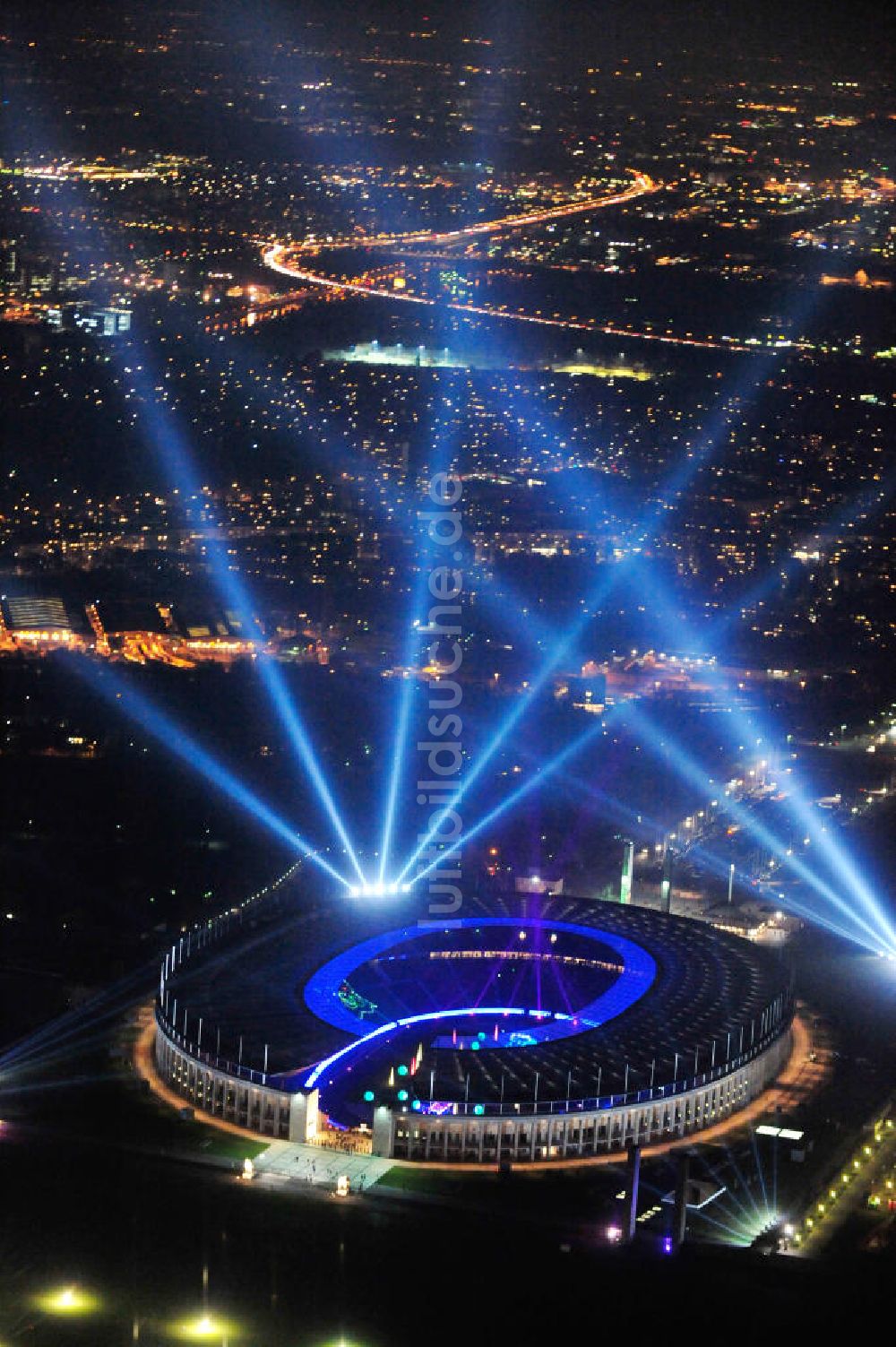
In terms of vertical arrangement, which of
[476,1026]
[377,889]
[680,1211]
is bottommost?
[680,1211]

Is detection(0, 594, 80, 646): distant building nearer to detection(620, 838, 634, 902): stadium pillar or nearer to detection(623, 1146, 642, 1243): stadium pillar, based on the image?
detection(620, 838, 634, 902): stadium pillar

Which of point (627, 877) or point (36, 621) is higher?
point (36, 621)

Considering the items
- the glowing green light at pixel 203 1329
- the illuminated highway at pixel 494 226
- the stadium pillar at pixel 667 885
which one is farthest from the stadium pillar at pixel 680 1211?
the illuminated highway at pixel 494 226

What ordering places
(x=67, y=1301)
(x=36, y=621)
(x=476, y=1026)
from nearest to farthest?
(x=67, y=1301)
(x=476, y=1026)
(x=36, y=621)

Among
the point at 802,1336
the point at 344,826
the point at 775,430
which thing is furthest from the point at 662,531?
the point at 802,1336

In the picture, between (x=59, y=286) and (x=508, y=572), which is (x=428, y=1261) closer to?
(x=508, y=572)

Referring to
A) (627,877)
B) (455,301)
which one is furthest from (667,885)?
(455,301)

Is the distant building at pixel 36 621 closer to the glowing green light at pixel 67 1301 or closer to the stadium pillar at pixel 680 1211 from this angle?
the stadium pillar at pixel 680 1211

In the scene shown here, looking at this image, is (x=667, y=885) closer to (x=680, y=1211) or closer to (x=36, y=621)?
(x=680, y=1211)
